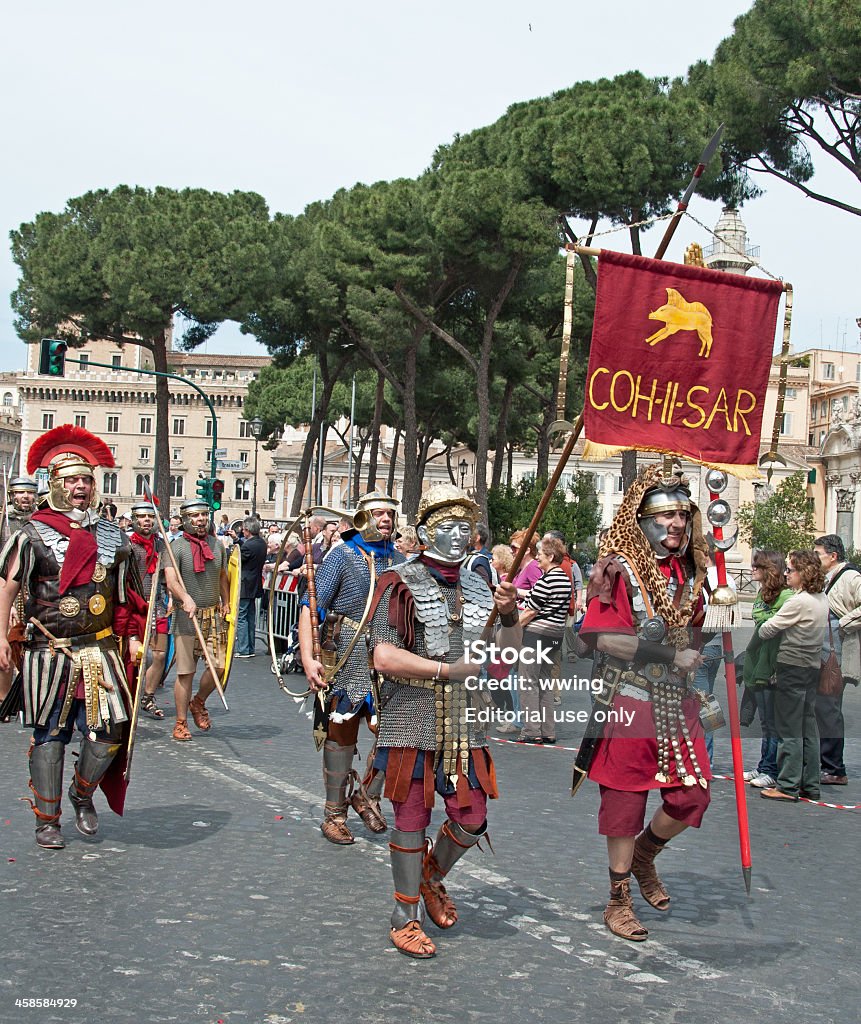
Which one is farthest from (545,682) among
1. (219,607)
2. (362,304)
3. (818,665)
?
Result: (362,304)

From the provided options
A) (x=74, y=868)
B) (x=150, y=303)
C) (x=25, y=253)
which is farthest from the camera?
(x=25, y=253)

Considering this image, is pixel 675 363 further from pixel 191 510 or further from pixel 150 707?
pixel 150 707

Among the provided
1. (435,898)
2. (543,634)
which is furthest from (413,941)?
(543,634)

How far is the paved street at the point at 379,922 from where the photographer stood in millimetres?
4250

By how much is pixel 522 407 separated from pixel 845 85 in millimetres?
23867

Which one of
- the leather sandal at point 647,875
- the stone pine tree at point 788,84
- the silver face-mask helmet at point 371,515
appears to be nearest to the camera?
the leather sandal at point 647,875

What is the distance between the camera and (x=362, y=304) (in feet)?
108

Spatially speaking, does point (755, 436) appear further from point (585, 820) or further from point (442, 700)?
point (585, 820)

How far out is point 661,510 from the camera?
5.15 m

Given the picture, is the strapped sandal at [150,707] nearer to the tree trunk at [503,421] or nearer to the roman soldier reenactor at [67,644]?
the roman soldier reenactor at [67,644]

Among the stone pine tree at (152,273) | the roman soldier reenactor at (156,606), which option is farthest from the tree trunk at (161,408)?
the roman soldier reenactor at (156,606)

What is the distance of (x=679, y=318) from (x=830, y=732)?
457 cm

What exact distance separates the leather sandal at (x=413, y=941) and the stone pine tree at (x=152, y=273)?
35706 mm

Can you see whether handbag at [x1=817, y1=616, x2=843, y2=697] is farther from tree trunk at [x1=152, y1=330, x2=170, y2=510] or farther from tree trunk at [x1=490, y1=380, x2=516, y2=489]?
tree trunk at [x1=490, y1=380, x2=516, y2=489]
